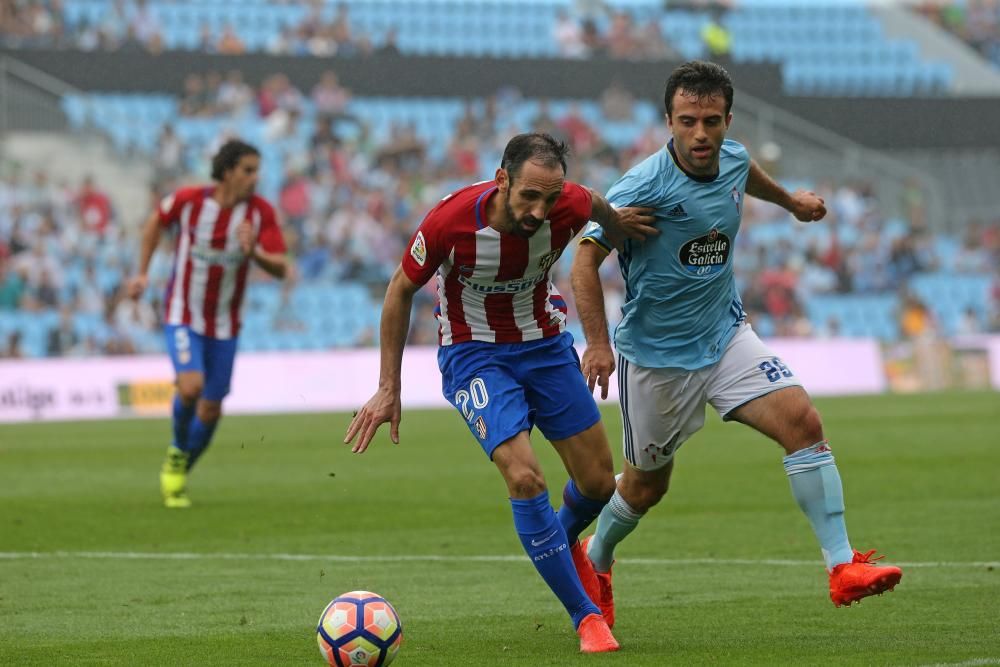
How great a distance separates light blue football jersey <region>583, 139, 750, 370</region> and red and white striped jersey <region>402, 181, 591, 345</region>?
0.37 meters

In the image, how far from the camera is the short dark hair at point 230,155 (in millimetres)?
12586

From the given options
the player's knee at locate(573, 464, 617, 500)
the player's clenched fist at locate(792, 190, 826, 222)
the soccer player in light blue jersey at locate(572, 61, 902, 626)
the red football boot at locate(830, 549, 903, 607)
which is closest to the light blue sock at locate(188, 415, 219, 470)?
the soccer player in light blue jersey at locate(572, 61, 902, 626)

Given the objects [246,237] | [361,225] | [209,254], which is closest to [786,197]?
[246,237]

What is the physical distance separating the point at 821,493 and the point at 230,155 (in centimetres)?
693

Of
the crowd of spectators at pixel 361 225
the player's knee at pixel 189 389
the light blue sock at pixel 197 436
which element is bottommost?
the crowd of spectators at pixel 361 225

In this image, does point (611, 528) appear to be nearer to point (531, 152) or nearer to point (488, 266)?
point (488, 266)

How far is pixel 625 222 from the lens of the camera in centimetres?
717

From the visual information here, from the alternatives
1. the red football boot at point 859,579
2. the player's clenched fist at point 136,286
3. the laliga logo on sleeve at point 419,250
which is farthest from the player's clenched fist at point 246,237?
the red football boot at point 859,579

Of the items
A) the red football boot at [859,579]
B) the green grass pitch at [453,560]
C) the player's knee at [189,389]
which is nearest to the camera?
the red football boot at [859,579]

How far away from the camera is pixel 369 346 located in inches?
1139

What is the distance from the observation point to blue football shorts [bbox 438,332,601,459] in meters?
6.92

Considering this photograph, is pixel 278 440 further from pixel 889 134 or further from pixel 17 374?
pixel 889 134

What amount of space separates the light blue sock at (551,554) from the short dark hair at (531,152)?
129cm

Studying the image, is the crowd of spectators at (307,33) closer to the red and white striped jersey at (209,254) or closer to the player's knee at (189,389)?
the red and white striped jersey at (209,254)
